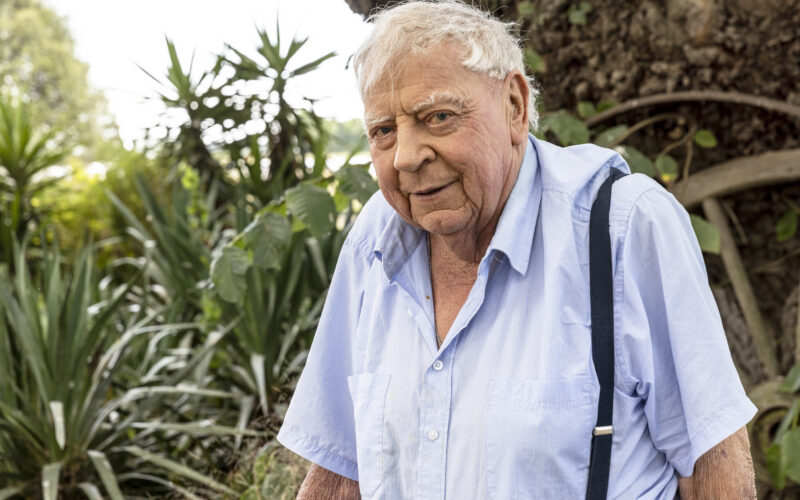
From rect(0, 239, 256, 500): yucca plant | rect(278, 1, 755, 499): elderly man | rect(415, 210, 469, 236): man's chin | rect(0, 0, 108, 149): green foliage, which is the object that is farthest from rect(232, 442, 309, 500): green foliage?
rect(0, 0, 108, 149): green foliage

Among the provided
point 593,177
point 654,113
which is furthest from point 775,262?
point 593,177

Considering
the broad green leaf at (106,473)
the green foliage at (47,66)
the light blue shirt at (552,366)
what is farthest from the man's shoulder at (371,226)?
the green foliage at (47,66)

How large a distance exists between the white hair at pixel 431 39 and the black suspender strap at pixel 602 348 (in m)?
0.31

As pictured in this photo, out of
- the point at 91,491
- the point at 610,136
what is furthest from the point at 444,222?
the point at 91,491

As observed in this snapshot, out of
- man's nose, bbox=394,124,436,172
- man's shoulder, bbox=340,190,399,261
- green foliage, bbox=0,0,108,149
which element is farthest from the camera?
green foliage, bbox=0,0,108,149

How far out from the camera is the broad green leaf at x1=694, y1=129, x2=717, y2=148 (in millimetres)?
2764

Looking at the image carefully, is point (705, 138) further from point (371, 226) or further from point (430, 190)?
point (430, 190)

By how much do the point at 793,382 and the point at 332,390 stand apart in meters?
1.61

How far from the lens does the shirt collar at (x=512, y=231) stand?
1.29m

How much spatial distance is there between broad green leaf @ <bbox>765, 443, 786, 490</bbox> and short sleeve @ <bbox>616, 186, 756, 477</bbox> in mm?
1309

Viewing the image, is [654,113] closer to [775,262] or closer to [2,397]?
[775,262]

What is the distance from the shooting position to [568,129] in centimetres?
263

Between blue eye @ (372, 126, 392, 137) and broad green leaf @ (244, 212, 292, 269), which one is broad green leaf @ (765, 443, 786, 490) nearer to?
broad green leaf @ (244, 212, 292, 269)

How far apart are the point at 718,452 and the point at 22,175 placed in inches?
234
